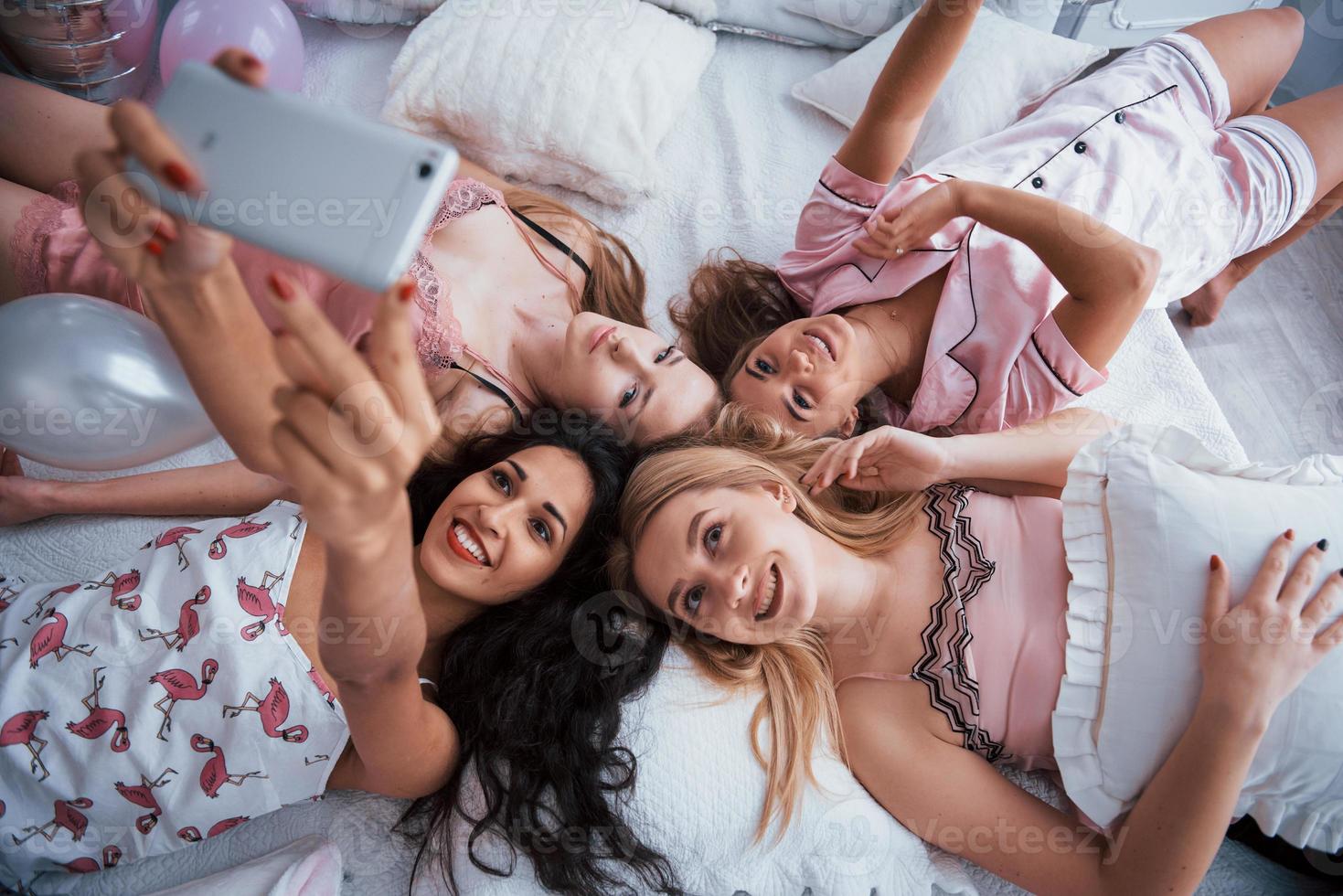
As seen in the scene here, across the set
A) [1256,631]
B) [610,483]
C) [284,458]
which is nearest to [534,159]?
[610,483]

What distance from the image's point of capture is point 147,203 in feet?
2.37

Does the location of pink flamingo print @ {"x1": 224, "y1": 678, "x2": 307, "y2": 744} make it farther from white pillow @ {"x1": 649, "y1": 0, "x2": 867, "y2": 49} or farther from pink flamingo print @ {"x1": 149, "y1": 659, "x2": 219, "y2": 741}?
white pillow @ {"x1": 649, "y1": 0, "x2": 867, "y2": 49}

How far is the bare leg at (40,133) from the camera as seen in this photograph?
4.77 ft

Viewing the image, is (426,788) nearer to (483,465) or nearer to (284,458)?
(483,465)

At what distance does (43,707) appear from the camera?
112 centimetres

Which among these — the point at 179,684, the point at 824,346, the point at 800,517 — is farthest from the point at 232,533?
the point at 824,346

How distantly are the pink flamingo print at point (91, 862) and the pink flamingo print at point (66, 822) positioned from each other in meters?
0.04

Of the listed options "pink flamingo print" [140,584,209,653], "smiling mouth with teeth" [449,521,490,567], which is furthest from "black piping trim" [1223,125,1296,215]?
"pink flamingo print" [140,584,209,653]

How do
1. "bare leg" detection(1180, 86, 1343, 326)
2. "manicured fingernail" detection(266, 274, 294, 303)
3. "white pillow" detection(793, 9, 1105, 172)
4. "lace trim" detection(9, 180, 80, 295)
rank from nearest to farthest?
1. "manicured fingernail" detection(266, 274, 294, 303)
2. "lace trim" detection(9, 180, 80, 295)
3. "bare leg" detection(1180, 86, 1343, 326)
4. "white pillow" detection(793, 9, 1105, 172)

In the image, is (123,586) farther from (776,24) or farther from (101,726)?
(776,24)

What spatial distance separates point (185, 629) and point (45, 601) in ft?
0.78

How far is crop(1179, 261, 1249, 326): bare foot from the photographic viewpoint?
6.50ft

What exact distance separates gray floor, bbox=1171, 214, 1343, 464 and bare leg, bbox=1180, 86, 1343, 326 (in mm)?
75

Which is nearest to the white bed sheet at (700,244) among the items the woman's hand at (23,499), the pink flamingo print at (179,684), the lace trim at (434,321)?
the woman's hand at (23,499)
